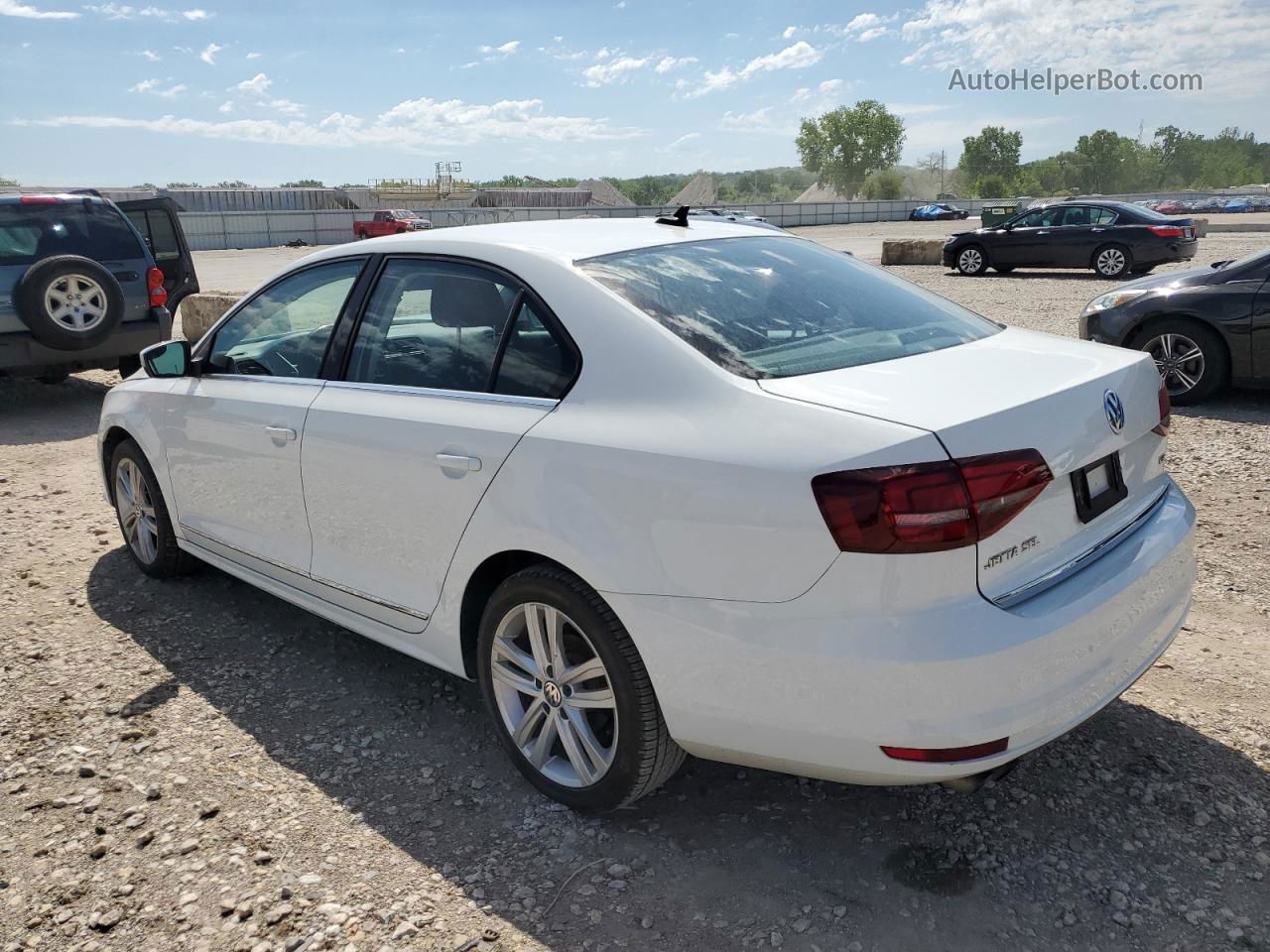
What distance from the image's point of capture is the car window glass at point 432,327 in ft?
10.5

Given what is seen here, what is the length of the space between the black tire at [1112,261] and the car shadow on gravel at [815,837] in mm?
18678

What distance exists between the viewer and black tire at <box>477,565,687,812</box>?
2689 mm

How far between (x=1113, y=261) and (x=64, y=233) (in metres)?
18.0

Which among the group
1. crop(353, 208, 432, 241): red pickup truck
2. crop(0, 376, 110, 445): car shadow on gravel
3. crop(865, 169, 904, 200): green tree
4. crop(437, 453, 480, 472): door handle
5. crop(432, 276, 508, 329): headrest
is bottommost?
crop(0, 376, 110, 445): car shadow on gravel

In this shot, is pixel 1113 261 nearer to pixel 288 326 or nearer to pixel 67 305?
pixel 67 305

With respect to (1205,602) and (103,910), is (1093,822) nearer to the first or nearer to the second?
(1205,602)

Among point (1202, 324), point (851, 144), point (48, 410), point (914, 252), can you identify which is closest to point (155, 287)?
point (48, 410)

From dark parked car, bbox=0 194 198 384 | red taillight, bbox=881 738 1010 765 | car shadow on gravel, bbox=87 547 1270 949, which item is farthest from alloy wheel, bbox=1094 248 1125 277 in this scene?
red taillight, bbox=881 738 1010 765

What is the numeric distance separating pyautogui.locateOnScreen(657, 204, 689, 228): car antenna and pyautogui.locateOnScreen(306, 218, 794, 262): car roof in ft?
0.08

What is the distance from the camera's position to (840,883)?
106 inches

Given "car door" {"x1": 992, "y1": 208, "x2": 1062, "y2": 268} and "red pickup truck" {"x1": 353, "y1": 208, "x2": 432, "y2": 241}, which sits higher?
"red pickup truck" {"x1": 353, "y1": 208, "x2": 432, "y2": 241}

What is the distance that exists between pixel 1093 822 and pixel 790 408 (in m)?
1.51

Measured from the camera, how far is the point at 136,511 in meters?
5.04

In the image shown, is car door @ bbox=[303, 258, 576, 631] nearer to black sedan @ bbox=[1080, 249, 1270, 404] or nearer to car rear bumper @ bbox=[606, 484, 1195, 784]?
car rear bumper @ bbox=[606, 484, 1195, 784]
